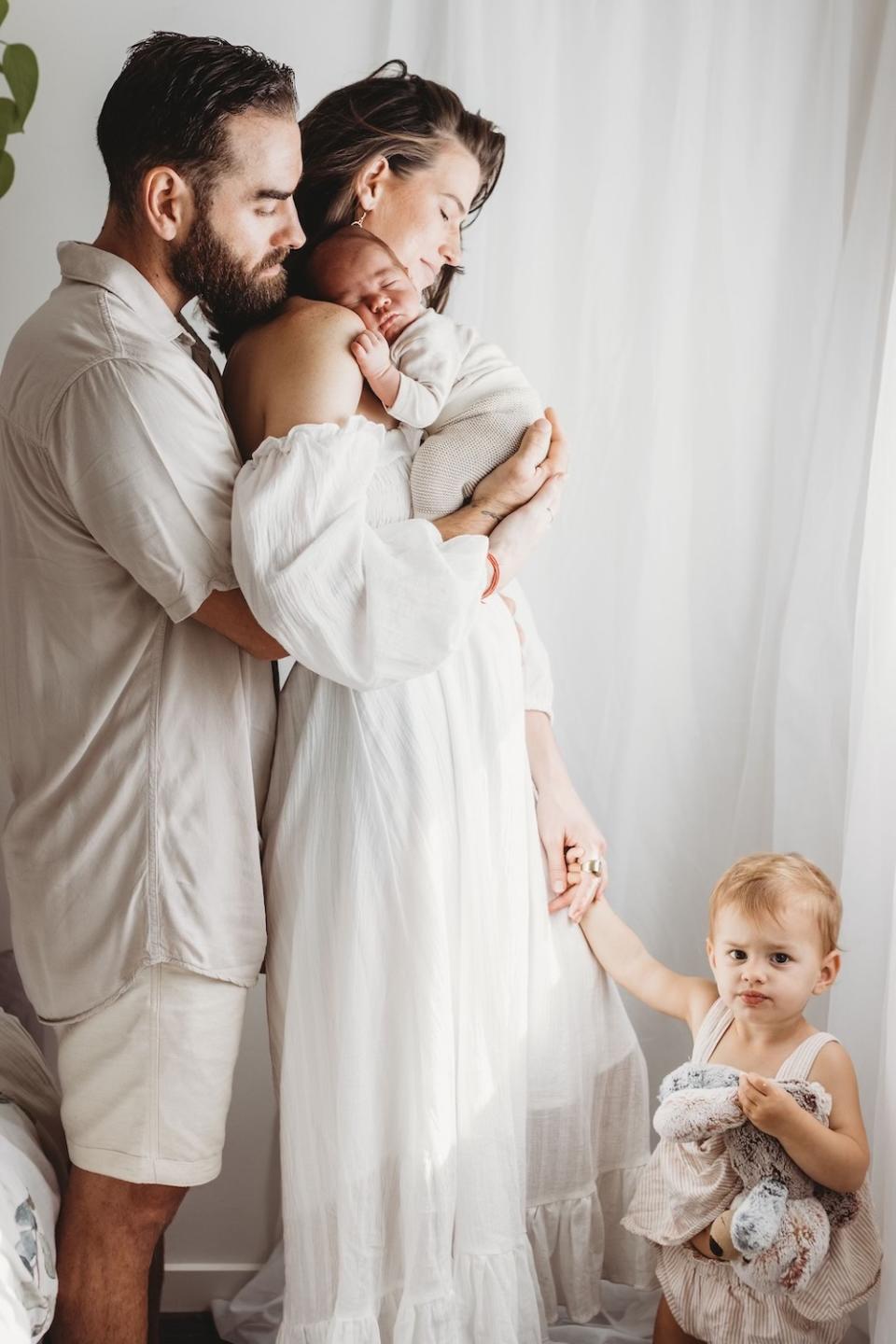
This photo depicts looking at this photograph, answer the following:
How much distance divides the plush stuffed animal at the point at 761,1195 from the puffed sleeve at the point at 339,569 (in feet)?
2.14

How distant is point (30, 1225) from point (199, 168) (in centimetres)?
112

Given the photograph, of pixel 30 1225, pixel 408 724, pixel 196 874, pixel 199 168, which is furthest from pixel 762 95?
pixel 30 1225

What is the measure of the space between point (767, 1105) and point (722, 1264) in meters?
0.25

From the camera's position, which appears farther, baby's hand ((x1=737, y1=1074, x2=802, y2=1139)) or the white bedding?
baby's hand ((x1=737, y1=1074, x2=802, y2=1139))

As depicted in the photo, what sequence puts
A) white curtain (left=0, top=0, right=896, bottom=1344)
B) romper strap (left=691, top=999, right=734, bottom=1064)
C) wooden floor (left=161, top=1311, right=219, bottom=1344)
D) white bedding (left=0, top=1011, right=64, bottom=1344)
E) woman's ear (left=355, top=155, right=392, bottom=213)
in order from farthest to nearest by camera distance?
wooden floor (left=161, top=1311, right=219, bottom=1344)
white curtain (left=0, top=0, right=896, bottom=1344)
romper strap (left=691, top=999, right=734, bottom=1064)
woman's ear (left=355, top=155, right=392, bottom=213)
white bedding (left=0, top=1011, right=64, bottom=1344)

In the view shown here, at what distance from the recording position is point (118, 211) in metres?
1.49

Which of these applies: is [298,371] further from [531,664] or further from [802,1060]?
[802,1060]

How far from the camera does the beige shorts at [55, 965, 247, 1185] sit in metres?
1.44

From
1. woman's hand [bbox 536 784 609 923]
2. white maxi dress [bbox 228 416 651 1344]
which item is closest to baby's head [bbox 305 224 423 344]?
white maxi dress [bbox 228 416 651 1344]

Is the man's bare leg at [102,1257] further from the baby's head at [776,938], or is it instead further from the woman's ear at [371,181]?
the woman's ear at [371,181]

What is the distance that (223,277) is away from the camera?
4.88 feet

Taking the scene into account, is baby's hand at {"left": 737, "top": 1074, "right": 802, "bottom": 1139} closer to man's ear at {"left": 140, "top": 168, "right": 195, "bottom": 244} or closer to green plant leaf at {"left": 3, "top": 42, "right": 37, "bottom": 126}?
man's ear at {"left": 140, "top": 168, "right": 195, "bottom": 244}

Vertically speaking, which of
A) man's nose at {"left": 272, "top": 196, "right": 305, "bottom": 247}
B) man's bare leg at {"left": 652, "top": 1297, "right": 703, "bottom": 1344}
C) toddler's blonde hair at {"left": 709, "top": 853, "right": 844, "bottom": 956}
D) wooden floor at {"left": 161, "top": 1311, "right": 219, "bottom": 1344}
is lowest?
wooden floor at {"left": 161, "top": 1311, "right": 219, "bottom": 1344}

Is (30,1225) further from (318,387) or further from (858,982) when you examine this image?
(858,982)
